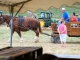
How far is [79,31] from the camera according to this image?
49.9 ft

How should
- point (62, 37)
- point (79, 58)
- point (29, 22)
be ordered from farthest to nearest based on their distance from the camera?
point (29, 22) < point (62, 37) < point (79, 58)

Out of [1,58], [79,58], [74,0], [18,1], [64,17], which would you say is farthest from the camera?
[64,17]

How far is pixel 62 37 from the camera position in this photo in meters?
13.9

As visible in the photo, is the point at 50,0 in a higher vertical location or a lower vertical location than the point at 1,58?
higher

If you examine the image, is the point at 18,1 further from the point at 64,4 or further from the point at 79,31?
the point at 79,31

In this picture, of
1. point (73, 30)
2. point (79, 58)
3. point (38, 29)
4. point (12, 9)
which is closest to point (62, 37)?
point (73, 30)

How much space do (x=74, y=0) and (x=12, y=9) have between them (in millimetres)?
2047

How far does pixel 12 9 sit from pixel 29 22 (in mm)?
8800

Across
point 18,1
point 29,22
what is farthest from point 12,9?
point 29,22

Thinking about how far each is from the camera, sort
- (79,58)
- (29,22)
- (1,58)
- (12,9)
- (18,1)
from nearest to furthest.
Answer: (1,58) → (79,58) → (18,1) → (12,9) → (29,22)

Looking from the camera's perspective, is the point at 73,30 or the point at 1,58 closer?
the point at 1,58

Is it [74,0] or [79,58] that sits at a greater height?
[74,0]

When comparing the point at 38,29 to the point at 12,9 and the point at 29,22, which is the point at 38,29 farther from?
the point at 12,9

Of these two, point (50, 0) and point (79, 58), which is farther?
point (50, 0)
